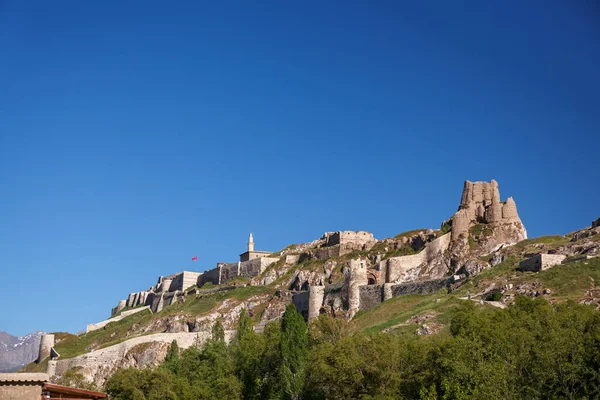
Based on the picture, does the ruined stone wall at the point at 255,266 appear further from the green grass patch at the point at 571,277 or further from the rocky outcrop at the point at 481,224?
the green grass patch at the point at 571,277

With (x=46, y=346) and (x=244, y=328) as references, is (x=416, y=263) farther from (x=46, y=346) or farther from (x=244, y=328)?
(x=46, y=346)

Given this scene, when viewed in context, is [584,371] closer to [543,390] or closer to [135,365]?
[543,390]

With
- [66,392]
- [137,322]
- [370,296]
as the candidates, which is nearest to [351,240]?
[370,296]

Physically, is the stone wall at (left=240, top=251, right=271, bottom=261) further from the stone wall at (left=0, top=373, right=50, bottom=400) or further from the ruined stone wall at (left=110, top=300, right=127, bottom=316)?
the stone wall at (left=0, top=373, right=50, bottom=400)

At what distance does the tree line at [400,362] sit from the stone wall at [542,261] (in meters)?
Answer: 11.1

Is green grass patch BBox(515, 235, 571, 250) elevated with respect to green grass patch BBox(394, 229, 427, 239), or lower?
lower

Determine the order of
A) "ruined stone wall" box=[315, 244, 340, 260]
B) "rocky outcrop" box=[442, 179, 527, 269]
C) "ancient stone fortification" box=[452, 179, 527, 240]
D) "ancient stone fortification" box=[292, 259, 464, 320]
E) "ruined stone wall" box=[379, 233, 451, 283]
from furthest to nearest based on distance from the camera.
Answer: "ruined stone wall" box=[315, 244, 340, 260] → "ancient stone fortification" box=[452, 179, 527, 240] → "ruined stone wall" box=[379, 233, 451, 283] → "rocky outcrop" box=[442, 179, 527, 269] → "ancient stone fortification" box=[292, 259, 464, 320]

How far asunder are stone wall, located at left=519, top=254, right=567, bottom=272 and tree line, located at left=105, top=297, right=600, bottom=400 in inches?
435

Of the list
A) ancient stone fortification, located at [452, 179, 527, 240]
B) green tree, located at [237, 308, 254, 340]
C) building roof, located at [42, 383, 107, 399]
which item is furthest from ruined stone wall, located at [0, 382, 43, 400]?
ancient stone fortification, located at [452, 179, 527, 240]

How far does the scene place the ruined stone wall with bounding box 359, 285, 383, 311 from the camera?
95.4m

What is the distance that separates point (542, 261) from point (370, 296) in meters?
20.7

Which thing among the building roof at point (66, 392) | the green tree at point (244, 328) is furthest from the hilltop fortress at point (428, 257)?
the building roof at point (66, 392)

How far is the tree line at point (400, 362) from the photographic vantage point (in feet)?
164

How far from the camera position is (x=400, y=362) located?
2397 inches
